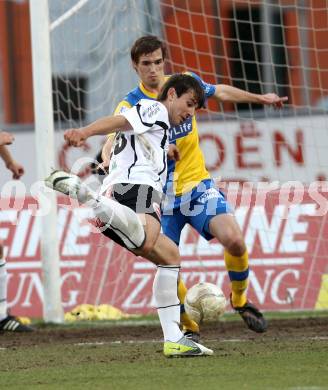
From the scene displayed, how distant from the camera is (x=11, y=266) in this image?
35.5 ft

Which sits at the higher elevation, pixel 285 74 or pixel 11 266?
pixel 285 74

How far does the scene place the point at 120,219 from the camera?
6.04 meters

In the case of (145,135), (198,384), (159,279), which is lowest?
(198,384)

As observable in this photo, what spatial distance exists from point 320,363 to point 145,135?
5.60 ft

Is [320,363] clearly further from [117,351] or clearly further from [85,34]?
[85,34]

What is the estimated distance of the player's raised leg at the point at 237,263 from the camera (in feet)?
23.3

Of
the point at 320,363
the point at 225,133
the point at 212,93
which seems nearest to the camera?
the point at 320,363

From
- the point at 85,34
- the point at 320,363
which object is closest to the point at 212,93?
the point at 320,363

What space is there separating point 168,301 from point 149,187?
704 millimetres

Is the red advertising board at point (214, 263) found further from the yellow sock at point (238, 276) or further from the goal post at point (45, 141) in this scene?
the yellow sock at point (238, 276)

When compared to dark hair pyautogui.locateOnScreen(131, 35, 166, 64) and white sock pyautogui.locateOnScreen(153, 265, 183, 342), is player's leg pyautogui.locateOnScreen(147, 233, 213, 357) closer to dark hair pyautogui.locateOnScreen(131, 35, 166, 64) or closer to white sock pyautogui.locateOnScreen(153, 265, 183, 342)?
white sock pyautogui.locateOnScreen(153, 265, 183, 342)

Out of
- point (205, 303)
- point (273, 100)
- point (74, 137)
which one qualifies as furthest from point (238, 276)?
point (74, 137)

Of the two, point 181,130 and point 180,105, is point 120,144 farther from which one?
point 181,130

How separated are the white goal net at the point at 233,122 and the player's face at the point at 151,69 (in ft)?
8.24
